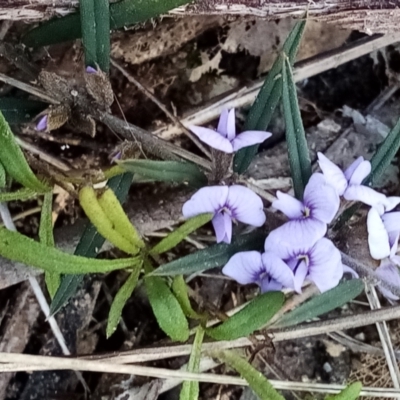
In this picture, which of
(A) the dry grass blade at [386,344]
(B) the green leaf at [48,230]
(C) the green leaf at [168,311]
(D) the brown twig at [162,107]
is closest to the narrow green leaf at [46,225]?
(B) the green leaf at [48,230]

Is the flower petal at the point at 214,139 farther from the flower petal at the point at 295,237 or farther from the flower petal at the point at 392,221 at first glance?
the flower petal at the point at 392,221

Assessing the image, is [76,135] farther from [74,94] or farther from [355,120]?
[355,120]

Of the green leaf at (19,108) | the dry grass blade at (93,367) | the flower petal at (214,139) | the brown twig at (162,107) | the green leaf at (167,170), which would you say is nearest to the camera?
the flower petal at (214,139)

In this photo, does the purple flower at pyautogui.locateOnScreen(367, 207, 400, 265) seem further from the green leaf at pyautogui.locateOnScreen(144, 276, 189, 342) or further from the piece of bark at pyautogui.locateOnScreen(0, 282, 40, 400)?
the piece of bark at pyautogui.locateOnScreen(0, 282, 40, 400)

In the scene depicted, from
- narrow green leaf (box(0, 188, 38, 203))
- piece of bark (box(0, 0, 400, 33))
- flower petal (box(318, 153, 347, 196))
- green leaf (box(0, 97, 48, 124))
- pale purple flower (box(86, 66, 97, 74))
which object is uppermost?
piece of bark (box(0, 0, 400, 33))

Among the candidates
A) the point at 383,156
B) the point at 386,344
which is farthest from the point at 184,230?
the point at 386,344

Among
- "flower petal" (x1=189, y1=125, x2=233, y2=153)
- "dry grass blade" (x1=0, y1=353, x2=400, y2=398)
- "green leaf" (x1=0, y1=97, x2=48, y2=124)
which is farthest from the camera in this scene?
"green leaf" (x1=0, y1=97, x2=48, y2=124)

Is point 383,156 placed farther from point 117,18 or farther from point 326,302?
point 117,18

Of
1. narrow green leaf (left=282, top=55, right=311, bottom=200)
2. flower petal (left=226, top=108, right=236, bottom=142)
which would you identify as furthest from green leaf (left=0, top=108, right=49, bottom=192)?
narrow green leaf (left=282, top=55, right=311, bottom=200)
